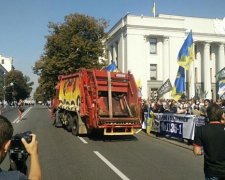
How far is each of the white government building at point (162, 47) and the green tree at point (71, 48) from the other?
931 centimetres

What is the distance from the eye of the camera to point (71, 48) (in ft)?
167

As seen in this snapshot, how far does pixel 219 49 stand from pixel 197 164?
64.3m

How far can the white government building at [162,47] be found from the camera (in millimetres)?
65000

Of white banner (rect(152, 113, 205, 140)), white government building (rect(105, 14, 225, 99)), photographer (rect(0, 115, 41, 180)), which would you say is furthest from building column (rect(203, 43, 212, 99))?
photographer (rect(0, 115, 41, 180))

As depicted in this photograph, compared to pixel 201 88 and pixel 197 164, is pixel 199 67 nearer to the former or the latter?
pixel 201 88

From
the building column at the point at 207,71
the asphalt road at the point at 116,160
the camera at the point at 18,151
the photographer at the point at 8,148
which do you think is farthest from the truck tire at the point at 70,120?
the building column at the point at 207,71

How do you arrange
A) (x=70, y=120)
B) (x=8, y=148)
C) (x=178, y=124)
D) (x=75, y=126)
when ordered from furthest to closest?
(x=70, y=120), (x=75, y=126), (x=178, y=124), (x=8, y=148)

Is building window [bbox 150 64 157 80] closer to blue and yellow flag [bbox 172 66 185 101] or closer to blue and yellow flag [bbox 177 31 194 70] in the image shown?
blue and yellow flag [bbox 177 31 194 70]

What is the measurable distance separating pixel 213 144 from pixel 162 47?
6313cm

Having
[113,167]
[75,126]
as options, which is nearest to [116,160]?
[113,167]

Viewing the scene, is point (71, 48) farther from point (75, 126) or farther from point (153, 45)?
point (75, 126)

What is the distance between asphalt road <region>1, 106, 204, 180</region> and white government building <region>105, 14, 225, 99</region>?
46559 millimetres

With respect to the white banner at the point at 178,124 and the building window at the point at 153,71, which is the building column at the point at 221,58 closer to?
the building window at the point at 153,71

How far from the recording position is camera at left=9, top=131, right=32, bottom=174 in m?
3.44
